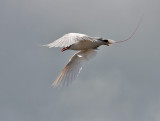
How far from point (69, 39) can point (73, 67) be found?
119 inches

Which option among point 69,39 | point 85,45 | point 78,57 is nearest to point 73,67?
point 78,57

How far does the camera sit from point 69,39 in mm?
13062

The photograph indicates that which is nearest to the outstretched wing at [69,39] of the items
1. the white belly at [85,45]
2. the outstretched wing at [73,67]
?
the white belly at [85,45]

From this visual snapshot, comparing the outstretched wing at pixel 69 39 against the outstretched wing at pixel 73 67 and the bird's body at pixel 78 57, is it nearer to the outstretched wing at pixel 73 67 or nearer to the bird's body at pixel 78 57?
the bird's body at pixel 78 57

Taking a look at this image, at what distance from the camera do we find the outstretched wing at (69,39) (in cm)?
1244

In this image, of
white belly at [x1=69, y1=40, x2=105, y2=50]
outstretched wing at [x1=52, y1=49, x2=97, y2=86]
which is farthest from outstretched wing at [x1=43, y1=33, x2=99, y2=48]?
outstretched wing at [x1=52, y1=49, x2=97, y2=86]

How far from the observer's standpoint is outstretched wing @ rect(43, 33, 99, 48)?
12.4 m

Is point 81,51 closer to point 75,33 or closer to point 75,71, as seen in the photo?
point 75,71

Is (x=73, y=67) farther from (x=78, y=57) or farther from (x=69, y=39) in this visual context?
(x=69, y=39)

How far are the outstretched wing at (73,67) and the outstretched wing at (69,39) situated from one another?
1341mm

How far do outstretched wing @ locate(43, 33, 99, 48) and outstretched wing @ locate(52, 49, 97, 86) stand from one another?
1341 mm

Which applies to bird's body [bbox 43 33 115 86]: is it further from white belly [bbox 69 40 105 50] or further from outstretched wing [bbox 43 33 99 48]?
outstretched wing [bbox 43 33 99 48]

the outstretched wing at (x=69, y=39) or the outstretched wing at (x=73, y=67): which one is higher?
the outstretched wing at (x=69, y=39)

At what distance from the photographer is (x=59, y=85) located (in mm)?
15781
